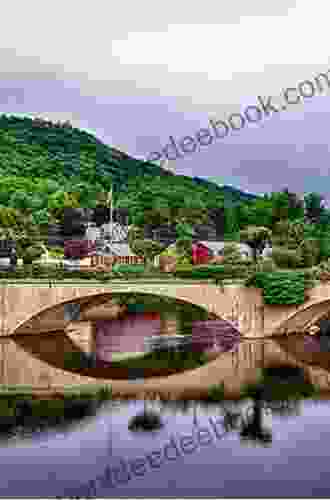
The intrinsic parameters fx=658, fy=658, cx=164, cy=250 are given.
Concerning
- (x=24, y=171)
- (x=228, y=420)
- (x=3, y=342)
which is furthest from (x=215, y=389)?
(x=24, y=171)

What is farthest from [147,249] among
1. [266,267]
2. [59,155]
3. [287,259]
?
[59,155]

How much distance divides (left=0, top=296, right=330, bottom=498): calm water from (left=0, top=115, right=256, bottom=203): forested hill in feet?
215

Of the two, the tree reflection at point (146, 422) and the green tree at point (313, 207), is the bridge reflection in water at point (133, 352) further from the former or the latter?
the green tree at point (313, 207)

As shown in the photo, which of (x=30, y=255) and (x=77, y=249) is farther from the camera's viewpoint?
(x=77, y=249)

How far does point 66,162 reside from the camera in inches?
4240

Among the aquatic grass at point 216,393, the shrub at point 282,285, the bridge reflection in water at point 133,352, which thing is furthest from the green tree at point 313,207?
the aquatic grass at point 216,393

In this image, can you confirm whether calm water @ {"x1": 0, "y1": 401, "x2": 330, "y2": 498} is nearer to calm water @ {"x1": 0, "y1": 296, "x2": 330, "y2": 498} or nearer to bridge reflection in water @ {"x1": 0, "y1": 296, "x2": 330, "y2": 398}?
calm water @ {"x1": 0, "y1": 296, "x2": 330, "y2": 498}

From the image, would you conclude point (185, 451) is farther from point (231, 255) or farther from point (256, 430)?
point (231, 255)

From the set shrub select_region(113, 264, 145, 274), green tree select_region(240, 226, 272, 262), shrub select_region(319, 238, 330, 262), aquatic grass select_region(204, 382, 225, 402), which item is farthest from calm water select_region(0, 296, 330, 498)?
shrub select_region(319, 238, 330, 262)

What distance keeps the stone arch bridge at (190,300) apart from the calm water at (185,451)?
8.51 meters

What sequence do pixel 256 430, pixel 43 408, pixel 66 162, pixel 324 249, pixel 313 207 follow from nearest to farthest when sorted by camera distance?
pixel 256 430, pixel 43 408, pixel 324 249, pixel 313 207, pixel 66 162

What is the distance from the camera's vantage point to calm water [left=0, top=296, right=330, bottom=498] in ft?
59.9

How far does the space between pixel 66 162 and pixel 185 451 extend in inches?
3548

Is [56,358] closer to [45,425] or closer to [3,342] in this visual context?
[3,342]
